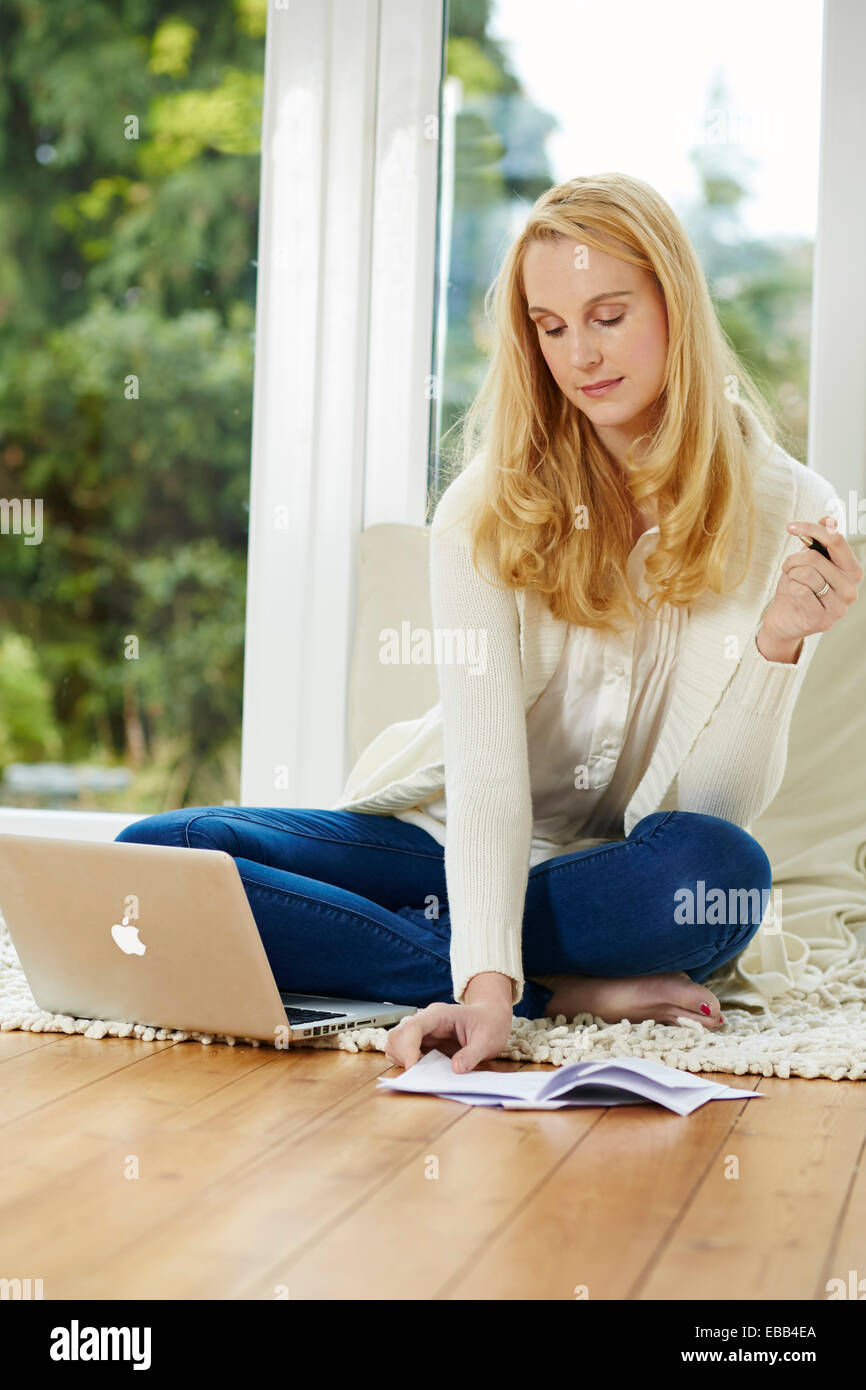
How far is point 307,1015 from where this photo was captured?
61.4 inches

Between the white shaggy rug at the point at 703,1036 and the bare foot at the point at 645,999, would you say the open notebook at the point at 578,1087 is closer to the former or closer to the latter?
the white shaggy rug at the point at 703,1036

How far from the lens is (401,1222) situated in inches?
39.6

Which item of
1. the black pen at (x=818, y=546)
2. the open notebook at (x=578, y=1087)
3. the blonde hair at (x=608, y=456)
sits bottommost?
the open notebook at (x=578, y=1087)

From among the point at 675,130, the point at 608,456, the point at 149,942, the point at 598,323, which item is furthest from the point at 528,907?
the point at 675,130

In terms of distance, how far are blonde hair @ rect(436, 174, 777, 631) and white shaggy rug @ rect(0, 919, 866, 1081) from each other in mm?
441

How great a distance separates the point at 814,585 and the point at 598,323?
352 millimetres

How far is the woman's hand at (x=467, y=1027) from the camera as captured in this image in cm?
136

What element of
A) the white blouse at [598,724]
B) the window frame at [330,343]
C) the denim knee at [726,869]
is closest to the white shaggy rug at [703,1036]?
the denim knee at [726,869]

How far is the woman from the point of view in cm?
149

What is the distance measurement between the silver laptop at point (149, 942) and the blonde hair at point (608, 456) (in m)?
0.47

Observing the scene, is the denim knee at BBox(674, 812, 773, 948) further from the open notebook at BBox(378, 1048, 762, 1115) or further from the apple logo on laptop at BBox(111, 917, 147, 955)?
the apple logo on laptop at BBox(111, 917, 147, 955)

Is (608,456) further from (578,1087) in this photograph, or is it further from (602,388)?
(578,1087)

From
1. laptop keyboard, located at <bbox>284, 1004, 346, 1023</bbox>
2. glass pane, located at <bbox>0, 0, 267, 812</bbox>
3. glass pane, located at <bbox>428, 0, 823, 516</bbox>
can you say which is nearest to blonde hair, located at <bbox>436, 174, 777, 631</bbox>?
laptop keyboard, located at <bbox>284, 1004, 346, 1023</bbox>
